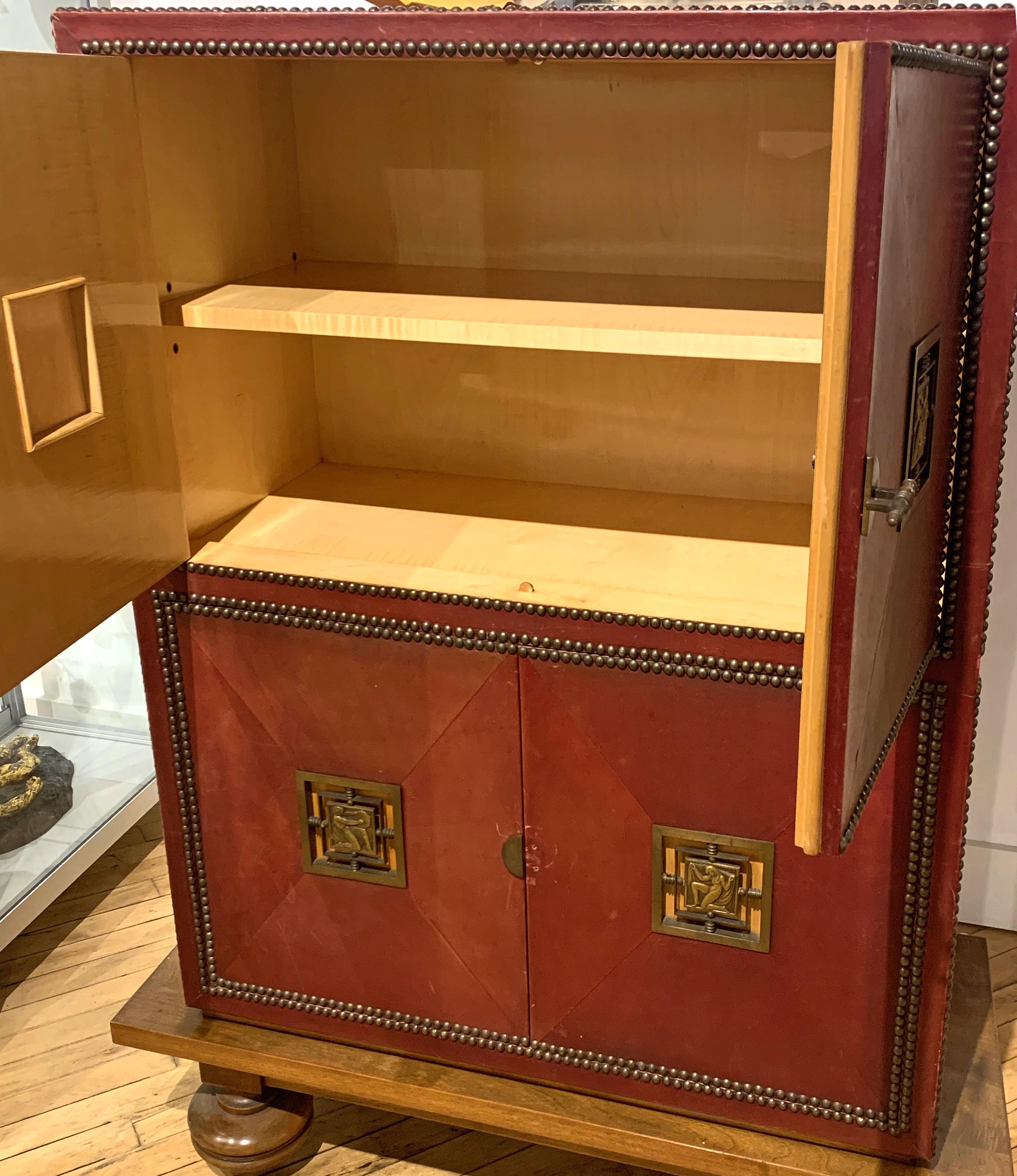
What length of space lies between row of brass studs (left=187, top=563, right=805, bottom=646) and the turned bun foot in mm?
751

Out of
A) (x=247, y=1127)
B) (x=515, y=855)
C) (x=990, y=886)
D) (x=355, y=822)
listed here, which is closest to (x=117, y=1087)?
(x=247, y=1127)

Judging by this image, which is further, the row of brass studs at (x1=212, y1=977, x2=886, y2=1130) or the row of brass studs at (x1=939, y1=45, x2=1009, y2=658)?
the row of brass studs at (x1=212, y1=977, x2=886, y2=1130)

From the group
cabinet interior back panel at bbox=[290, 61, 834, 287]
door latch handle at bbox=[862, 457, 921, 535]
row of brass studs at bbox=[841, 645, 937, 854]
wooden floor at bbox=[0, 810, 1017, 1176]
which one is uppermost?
cabinet interior back panel at bbox=[290, 61, 834, 287]

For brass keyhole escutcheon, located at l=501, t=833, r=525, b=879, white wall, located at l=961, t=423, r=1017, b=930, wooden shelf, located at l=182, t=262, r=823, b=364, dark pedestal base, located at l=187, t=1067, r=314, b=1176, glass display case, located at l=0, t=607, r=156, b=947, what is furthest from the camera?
glass display case, located at l=0, t=607, r=156, b=947

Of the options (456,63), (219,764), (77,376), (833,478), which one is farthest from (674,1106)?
(456,63)

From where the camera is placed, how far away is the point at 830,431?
33.1 inches

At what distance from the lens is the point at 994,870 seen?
6.86 feet

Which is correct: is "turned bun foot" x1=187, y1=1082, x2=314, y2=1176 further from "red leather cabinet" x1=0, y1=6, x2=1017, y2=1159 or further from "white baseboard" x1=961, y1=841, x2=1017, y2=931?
"white baseboard" x1=961, y1=841, x2=1017, y2=931

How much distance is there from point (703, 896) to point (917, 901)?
22 centimetres

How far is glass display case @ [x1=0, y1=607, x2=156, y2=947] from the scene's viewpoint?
87.2 inches

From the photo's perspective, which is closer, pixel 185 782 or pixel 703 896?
pixel 703 896

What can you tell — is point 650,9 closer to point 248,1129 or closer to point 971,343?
point 971,343

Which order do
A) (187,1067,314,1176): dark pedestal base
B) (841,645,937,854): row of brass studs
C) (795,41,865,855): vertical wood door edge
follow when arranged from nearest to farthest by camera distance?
(795,41,865,855): vertical wood door edge → (841,645,937,854): row of brass studs → (187,1067,314,1176): dark pedestal base

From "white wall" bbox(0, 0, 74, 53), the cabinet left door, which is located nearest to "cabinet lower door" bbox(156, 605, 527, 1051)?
the cabinet left door
